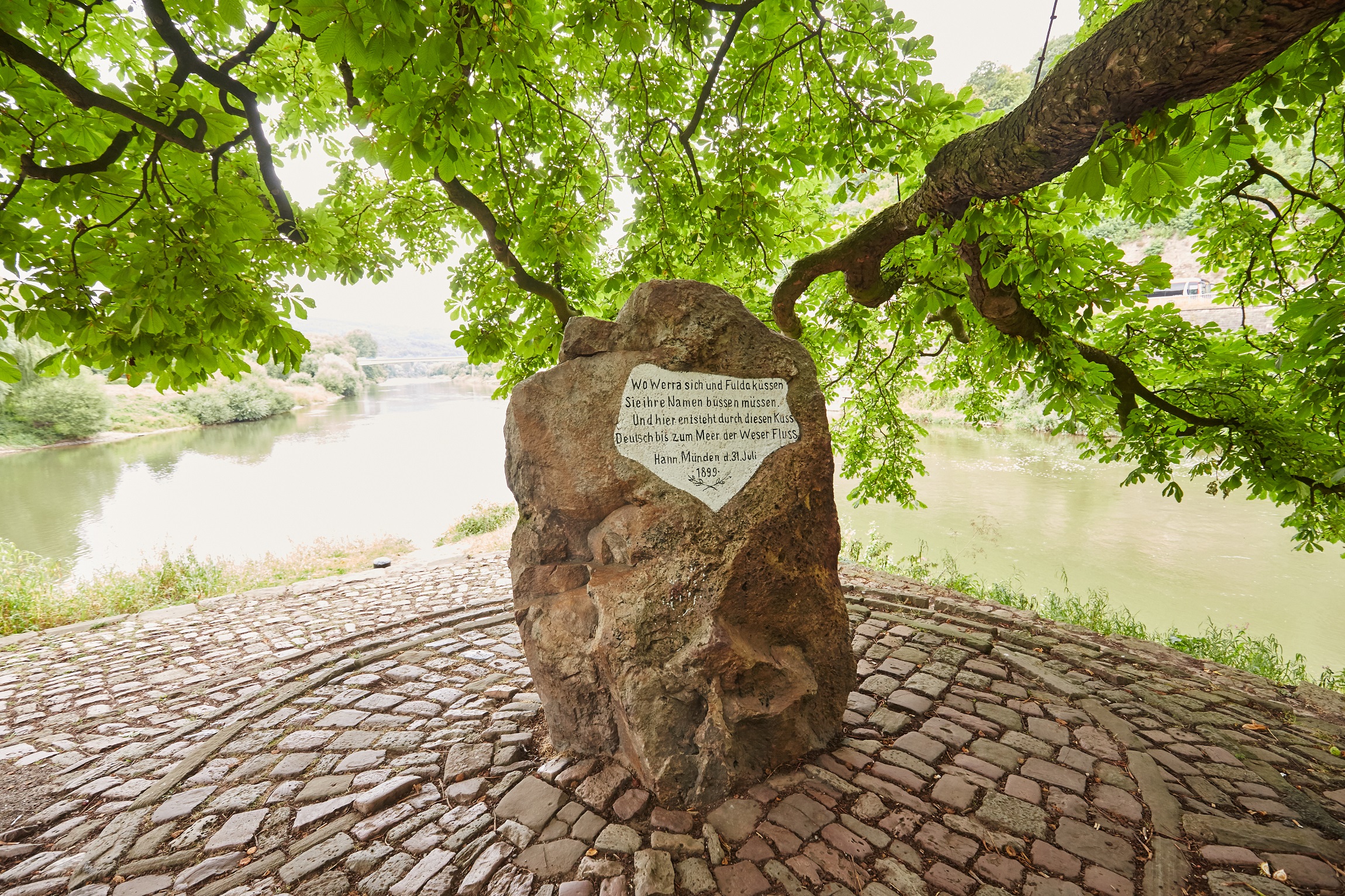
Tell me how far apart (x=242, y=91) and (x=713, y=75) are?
2.83 m

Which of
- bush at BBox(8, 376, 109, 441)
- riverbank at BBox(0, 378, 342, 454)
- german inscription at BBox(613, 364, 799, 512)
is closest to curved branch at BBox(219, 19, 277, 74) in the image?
german inscription at BBox(613, 364, 799, 512)

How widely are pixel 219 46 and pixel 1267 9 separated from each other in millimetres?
7024

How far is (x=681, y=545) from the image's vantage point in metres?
2.82

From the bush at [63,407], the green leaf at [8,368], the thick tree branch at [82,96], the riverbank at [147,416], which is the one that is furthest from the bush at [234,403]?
the green leaf at [8,368]

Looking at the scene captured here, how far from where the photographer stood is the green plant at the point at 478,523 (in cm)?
1163

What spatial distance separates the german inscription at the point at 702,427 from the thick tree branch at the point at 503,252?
1.55 meters

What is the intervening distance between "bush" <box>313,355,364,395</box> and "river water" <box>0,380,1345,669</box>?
18.0 meters

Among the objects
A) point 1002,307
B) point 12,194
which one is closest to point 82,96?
point 12,194

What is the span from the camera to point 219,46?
186 inches

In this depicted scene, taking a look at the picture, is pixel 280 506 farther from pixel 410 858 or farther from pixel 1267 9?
pixel 1267 9

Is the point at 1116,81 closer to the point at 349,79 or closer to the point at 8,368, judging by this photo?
the point at 8,368

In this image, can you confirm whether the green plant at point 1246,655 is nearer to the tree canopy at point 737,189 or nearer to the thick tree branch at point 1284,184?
the tree canopy at point 737,189

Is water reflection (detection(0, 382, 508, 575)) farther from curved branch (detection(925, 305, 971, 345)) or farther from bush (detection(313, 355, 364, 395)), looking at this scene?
bush (detection(313, 355, 364, 395))

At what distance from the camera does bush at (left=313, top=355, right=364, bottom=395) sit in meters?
43.4
